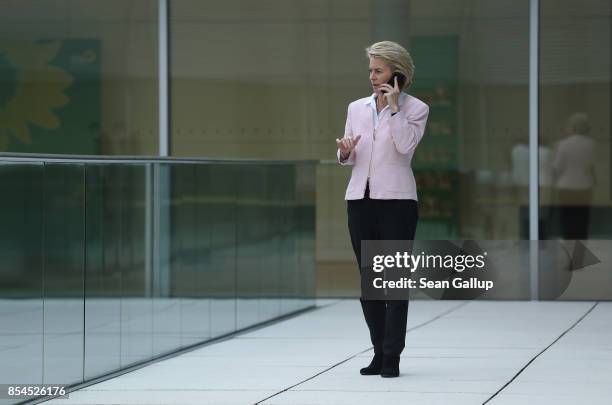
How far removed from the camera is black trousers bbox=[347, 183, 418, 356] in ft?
25.9

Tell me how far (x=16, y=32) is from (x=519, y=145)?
5021 millimetres

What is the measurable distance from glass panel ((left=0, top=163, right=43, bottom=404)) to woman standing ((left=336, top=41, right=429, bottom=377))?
173cm

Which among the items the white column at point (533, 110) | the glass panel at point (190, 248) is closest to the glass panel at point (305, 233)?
the glass panel at point (190, 248)

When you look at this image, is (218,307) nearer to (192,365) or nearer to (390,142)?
(192,365)

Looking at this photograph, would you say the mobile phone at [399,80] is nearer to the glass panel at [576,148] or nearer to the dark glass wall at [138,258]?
the dark glass wall at [138,258]

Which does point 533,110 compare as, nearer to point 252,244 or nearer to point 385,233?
point 252,244

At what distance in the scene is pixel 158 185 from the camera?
966 centimetres

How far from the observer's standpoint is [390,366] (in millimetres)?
7973

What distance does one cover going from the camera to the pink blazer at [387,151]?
7.88 m

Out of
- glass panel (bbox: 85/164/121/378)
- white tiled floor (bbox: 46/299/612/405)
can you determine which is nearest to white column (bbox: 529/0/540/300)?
white tiled floor (bbox: 46/299/612/405)

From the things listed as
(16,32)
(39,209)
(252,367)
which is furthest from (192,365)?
(16,32)

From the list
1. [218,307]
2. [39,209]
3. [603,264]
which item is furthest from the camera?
[603,264]

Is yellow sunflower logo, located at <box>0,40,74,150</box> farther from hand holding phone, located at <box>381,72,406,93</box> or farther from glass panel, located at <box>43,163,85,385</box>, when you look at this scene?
hand holding phone, located at <box>381,72,406,93</box>

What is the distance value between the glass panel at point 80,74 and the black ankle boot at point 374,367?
6361 millimetres
